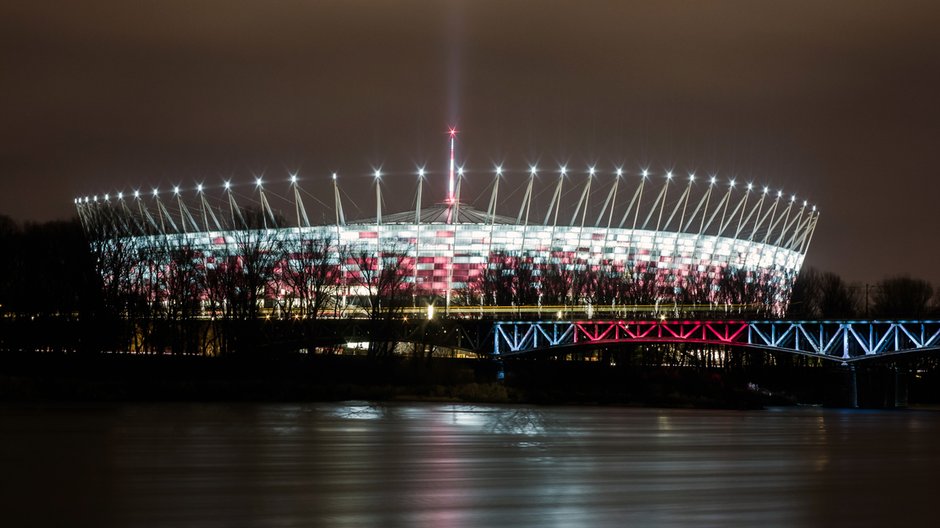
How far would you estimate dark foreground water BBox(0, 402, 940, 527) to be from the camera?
Answer: 21.0 m

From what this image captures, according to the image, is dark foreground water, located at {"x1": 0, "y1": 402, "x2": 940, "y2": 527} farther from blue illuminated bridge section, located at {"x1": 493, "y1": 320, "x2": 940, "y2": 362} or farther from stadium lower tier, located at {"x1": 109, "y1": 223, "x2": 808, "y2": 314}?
stadium lower tier, located at {"x1": 109, "y1": 223, "x2": 808, "y2": 314}

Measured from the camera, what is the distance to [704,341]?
3615 inches

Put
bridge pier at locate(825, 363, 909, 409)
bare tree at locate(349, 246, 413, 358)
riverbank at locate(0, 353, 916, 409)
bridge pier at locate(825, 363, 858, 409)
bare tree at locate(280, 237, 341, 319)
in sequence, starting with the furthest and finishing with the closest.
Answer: bare tree at locate(280, 237, 341, 319)
bare tree at locate(349, 246, 413, 358)
bridge pier at locate(825, 363, 909, 409)
bridge pier at locate(825, 363, 858, 409)
riverbank at locate(0, 353, 916, 409)

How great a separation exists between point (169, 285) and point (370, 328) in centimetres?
1896

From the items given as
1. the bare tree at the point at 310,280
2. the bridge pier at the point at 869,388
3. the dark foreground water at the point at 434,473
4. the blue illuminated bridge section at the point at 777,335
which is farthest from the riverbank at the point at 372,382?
the dark foreground water at the point at 434,473

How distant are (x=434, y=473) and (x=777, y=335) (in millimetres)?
70661

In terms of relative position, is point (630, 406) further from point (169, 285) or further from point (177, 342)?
point (169, 285)

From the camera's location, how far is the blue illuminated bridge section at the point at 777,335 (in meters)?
87.2

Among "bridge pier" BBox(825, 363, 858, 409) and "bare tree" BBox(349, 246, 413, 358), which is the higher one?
"bare tree" BBox(349, 246, 413, 358)

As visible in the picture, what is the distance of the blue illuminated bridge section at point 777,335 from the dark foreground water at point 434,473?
40.5 metres

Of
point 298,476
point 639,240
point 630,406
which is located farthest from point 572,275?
point 298,476

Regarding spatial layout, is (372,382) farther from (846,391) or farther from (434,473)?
(434,473)

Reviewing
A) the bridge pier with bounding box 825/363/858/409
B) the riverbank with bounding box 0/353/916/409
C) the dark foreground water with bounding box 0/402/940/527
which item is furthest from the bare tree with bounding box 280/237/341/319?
the dark foreground water with bounding box 0/402/940/527

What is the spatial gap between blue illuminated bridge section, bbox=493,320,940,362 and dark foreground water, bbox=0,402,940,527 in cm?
4051
